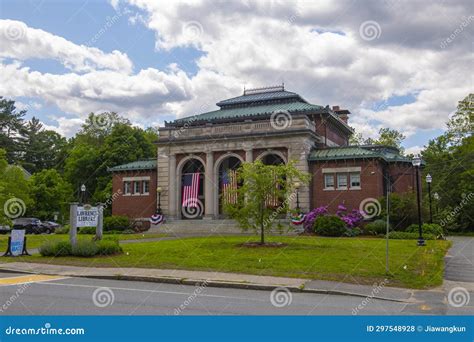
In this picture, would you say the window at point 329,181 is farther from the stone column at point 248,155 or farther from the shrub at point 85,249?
the shrub at point 85,249

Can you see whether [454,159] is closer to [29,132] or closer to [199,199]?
[199,199]

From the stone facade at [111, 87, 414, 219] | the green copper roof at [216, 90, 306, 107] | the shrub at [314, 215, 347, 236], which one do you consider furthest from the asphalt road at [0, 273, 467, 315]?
the green copper roof at [216, 90, 306, 107]

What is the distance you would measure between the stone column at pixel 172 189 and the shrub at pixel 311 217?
Result: 13.2m

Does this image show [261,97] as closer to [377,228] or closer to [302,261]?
[377,228]

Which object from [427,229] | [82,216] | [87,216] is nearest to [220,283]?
[82,216]

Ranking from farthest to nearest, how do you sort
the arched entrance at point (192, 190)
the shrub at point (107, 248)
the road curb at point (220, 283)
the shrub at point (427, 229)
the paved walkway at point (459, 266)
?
1. the arched entrance at point (192, 190)
2. the shrub at point (427, 229)
3. the shrub at point (107, 248)
4. the paved walkway at point (459, 266)
5. the road curb at point (220, 283)

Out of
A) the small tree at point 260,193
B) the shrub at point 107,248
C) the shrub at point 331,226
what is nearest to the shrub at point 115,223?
the shrub at point 331,226

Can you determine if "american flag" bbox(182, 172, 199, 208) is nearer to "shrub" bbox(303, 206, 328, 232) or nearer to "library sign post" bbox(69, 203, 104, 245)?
"shrub" bbox(303, 206, 328, 232)

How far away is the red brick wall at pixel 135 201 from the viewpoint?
45.5 metres

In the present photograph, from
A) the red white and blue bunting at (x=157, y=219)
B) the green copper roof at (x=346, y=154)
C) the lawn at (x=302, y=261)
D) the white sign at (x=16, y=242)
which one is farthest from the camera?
the red white and blue bunting at (x=157, y=219)

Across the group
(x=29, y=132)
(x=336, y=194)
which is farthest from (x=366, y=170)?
(x=29, y=132)

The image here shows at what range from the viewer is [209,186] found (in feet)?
141

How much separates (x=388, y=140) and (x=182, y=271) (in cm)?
6335
